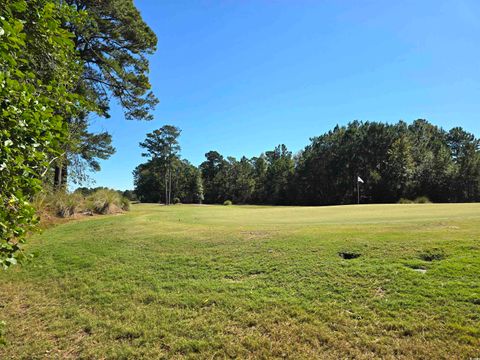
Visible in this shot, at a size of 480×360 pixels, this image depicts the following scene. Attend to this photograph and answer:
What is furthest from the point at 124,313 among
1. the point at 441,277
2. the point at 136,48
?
the point at 136,48

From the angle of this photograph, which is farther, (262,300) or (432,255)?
(432,255)

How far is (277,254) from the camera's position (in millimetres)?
6801

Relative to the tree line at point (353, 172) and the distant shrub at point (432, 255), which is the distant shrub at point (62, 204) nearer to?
the distant shrub at point (432, 255)

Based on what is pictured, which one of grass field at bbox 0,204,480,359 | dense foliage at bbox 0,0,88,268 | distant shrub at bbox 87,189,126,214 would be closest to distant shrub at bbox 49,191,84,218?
distant shrub at bbox 87,189,126,214

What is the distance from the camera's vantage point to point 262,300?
4785 mm

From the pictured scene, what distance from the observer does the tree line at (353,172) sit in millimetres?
47594

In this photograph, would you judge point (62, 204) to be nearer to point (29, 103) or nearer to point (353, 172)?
point (29, 103)

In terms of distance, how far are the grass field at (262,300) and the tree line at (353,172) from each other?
46.5 metres

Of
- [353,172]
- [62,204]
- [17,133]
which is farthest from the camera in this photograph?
[353,172]

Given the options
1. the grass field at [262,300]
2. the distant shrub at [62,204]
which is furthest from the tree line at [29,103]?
the distant shrub at [62,204]

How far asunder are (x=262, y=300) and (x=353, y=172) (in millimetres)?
55037

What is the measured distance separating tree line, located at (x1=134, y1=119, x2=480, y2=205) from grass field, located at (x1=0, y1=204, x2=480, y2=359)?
46.5m

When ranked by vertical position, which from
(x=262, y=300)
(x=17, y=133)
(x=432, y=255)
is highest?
(x=17, y=133)

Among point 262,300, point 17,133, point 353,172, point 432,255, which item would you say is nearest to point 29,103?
point 17,133
